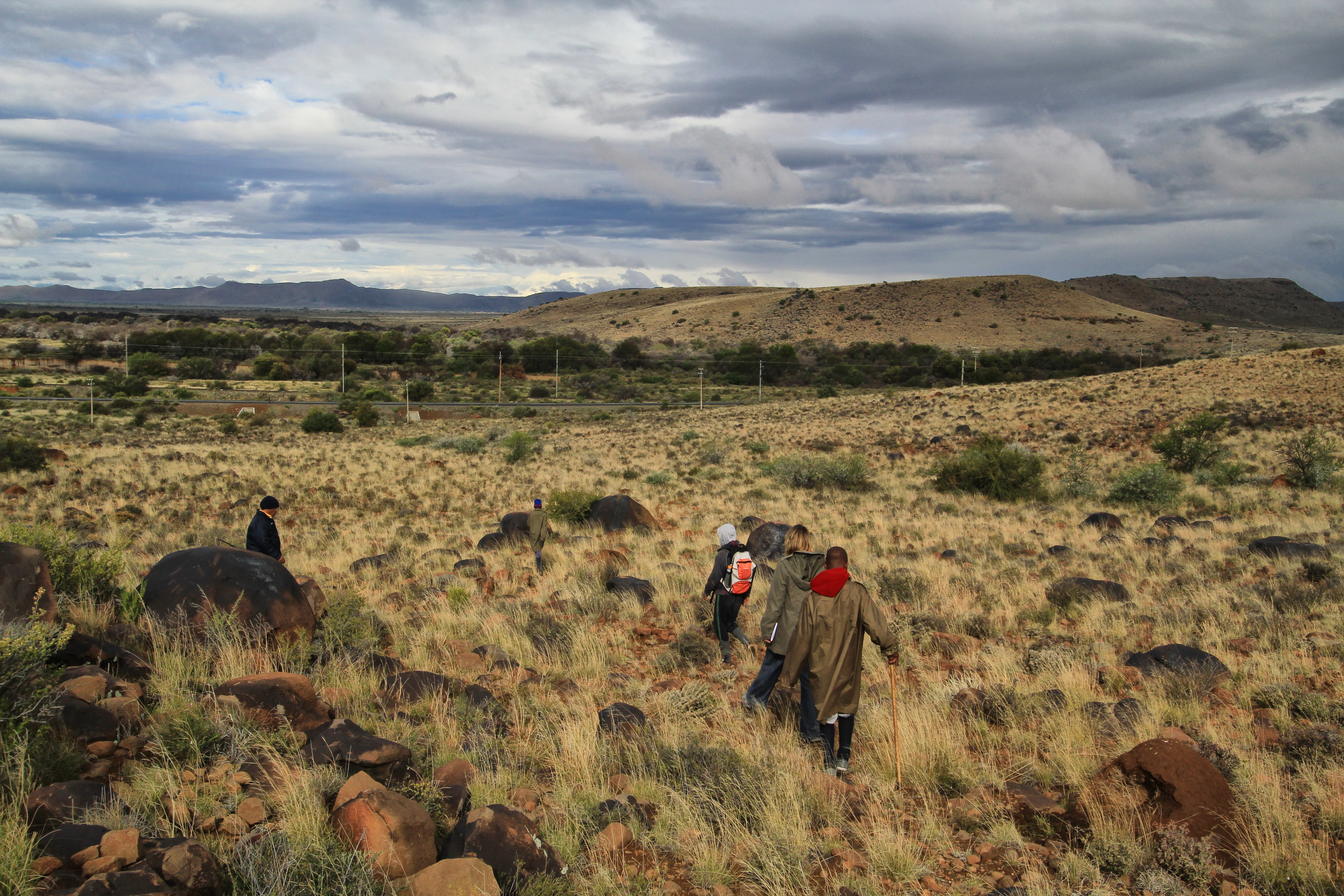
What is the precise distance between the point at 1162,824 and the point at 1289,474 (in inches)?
782

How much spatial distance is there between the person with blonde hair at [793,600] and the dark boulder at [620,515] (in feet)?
29.5

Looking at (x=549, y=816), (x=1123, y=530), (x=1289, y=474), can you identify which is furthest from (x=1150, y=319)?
(x=549, y=816)

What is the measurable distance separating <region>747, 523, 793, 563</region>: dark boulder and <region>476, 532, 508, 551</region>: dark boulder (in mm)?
4351

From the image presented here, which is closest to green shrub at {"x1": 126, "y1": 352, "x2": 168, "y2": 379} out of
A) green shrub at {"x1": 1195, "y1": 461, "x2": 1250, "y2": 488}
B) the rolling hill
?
green shrub at {"x1": 1195, "y1": 461, "x2": 1250, "y2": 488}

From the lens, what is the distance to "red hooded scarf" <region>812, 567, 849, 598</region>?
564 centimetres

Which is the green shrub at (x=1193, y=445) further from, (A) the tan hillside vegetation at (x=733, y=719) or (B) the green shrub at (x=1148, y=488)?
(A) the tan hillside vegetation at (x=733, y=719)

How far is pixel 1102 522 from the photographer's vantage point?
15.1 metres

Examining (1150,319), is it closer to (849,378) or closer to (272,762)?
(849,378)

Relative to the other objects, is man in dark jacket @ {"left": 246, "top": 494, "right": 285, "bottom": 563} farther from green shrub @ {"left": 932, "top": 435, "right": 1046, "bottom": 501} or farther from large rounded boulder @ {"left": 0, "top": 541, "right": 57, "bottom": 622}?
green shrub @ {"left": 932, "top": 435, "right": 1046, "bottom": 501}

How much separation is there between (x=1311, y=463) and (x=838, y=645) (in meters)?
19.9

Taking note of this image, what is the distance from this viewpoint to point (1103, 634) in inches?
334

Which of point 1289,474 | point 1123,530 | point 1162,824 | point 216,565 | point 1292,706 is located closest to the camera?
point 1162,824

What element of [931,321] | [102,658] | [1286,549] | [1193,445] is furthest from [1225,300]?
[102,658]

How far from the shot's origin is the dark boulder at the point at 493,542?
536 inches
